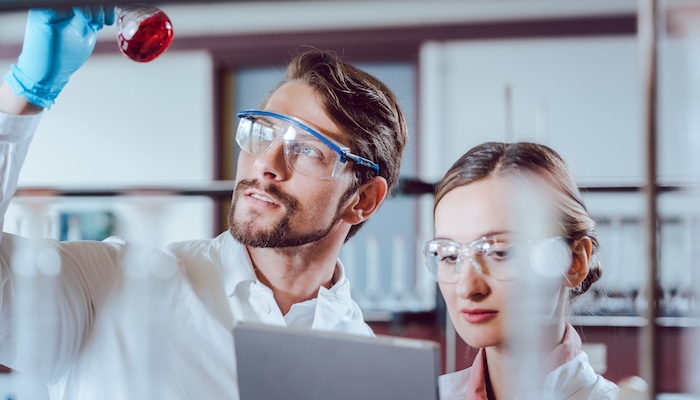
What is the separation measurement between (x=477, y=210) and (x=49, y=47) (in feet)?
2.33

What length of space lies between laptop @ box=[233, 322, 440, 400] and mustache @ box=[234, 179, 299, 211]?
514 millimetres

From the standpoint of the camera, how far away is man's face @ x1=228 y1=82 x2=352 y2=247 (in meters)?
1.39

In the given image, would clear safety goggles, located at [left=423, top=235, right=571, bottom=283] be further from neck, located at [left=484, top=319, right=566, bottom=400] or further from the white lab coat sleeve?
Answer: the white lab coat sleeve

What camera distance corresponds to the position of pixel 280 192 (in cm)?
140

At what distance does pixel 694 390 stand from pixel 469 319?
57cm

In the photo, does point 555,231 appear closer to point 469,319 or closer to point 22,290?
point 469,319

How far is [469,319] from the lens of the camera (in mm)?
1241

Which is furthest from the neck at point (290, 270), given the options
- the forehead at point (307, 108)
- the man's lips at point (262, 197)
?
the forehead at point (307, 108)

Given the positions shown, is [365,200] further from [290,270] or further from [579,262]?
[579,262]

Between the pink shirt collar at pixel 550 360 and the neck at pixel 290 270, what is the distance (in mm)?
377

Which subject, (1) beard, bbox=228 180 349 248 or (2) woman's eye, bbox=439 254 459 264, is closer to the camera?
(2) woman's eye, bbox=439 254 459 264

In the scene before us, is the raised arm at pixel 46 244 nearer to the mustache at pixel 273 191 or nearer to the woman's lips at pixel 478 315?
the mustache at pixel 273 191

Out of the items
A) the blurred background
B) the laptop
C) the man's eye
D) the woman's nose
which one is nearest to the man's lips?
the man's eye

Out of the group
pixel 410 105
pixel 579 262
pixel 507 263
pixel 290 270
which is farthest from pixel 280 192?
pixel 410 105
